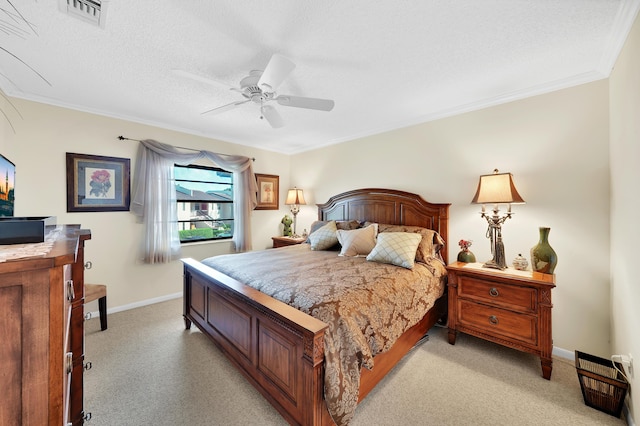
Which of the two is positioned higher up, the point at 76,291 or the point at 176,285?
the point at 76,291

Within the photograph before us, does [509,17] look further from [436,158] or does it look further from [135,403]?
[135,403]

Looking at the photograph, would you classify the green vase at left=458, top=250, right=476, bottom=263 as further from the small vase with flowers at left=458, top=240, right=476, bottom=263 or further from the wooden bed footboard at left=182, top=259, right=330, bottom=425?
the wooden bed footboard at left=182, top=259, right=330, bottom=425

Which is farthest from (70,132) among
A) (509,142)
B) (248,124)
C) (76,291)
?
(509,142)

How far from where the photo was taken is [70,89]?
103 inches

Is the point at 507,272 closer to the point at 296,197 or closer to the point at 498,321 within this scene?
the point at 498,321

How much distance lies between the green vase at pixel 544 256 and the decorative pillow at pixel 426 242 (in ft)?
2.74

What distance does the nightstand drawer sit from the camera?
214cm

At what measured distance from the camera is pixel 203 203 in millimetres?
4273

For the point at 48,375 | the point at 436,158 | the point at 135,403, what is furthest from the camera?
the point at 436,158

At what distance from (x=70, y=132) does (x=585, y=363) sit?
555 centimetres

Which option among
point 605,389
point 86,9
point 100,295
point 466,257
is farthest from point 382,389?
point 86,9

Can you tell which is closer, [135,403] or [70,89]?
[135,403]

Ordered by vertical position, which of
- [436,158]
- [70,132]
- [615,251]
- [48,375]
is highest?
[70,132]

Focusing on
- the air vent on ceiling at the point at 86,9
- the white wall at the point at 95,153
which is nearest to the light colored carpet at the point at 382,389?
the white wall at the point at 95,153
